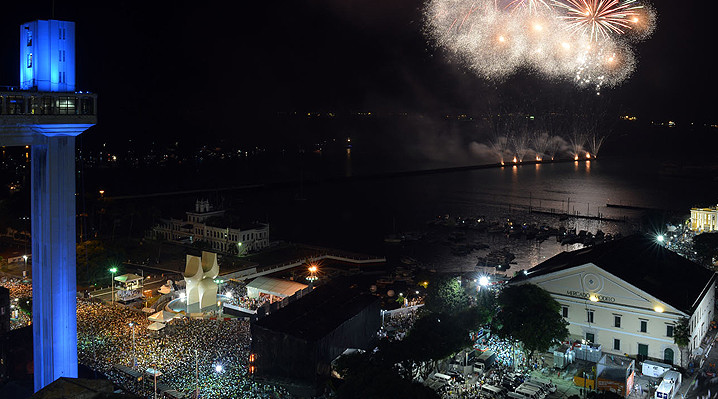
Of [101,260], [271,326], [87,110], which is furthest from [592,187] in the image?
[87,110]

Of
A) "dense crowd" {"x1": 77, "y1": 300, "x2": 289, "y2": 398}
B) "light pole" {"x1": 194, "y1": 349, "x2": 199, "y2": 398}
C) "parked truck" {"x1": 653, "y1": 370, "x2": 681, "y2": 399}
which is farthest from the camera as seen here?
"dense crowd" {"x1": 77, "y1": 300, "x2": 289, "y2": 398}

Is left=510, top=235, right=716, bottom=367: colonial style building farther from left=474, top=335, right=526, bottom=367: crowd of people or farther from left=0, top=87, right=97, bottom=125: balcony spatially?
left=0, top=87, right=97, bottom=125: balcony

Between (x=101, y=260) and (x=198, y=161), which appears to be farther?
(x=198, y=161)

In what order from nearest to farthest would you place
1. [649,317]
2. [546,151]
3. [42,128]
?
[42,128]
[649,317]
[546,151]

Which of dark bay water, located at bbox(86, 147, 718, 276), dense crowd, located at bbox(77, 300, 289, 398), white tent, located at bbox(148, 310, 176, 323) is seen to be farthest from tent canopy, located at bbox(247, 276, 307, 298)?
dark bay water, located at bbox(86, 147, 718, 276)

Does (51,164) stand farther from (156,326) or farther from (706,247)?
(706,247)

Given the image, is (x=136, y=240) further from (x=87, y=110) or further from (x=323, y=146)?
(x=323, y=146)

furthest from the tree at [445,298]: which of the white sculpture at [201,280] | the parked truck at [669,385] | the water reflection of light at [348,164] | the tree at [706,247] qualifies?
the water reflection of light at [348,164]
